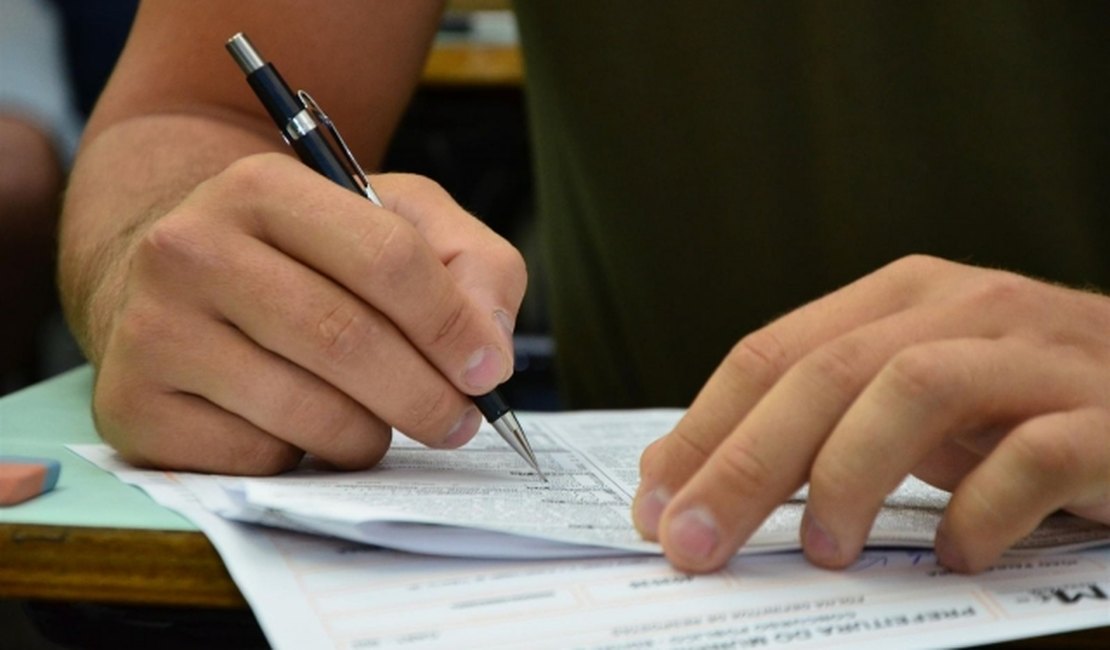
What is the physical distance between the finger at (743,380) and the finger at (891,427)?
2 centimetres

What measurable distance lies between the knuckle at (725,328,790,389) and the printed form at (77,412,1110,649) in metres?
0.06

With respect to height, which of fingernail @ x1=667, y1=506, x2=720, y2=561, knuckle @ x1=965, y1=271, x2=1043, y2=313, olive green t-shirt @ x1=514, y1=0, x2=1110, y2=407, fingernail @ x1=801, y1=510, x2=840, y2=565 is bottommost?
olive green t-shirt @ x1=514, y1=0, x2=1110, y2=407

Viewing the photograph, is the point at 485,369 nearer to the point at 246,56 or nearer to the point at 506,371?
the point at 506,371

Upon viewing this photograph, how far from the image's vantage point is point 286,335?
52 cm

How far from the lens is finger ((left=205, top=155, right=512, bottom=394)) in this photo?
510 millimetres

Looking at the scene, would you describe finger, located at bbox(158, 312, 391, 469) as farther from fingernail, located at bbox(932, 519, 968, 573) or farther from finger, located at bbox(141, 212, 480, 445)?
fingernail, located at bbox(932, 519, 968, 573)

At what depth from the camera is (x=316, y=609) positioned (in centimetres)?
40

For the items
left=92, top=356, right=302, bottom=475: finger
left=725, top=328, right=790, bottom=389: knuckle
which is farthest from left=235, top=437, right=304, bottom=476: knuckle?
left=725, top=328, right=790, bottom=389: knuckle

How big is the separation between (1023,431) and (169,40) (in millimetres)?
709

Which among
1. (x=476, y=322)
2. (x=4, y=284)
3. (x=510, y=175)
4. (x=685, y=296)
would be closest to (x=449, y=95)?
(x=510, y=175)

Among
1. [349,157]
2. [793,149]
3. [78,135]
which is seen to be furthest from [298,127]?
[78,135]

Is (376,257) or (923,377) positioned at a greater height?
(376,257)

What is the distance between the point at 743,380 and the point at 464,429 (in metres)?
0.15

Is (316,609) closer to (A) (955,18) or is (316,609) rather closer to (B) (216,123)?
(B) (216,123)
